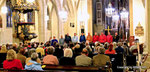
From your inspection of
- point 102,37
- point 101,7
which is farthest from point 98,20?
point 102,37

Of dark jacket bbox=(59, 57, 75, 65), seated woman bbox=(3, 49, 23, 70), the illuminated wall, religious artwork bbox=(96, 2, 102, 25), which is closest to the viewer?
seated woman bbox=(3, 49, 23, 70)

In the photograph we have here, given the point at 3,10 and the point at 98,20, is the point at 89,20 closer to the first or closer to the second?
the point at 98,20

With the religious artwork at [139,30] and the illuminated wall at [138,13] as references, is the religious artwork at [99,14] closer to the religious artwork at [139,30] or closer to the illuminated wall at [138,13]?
the illuminated wall at [138,13]

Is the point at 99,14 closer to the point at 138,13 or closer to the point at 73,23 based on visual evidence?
the point at 73,23

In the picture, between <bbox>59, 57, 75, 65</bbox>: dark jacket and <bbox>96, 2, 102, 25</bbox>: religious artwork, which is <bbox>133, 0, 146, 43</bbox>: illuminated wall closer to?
<bbox>96, 2, 102, 25</bbox>: religious artwork

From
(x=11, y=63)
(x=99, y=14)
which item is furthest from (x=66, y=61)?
(x=99, y=14)

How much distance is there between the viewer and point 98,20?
2658 centimetres

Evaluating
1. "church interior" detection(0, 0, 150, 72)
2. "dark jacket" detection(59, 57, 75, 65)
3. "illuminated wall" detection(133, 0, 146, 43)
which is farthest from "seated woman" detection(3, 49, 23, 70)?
"illuminated wall" detection(133, 0, 146, 43)

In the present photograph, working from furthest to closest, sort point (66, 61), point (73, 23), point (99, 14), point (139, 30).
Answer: point (99, 14) → point (73, 23) → point (139, 30) → point (66, 61)

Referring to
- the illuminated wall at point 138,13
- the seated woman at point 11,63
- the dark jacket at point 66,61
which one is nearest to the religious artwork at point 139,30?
the illuminated wall at point 138,13

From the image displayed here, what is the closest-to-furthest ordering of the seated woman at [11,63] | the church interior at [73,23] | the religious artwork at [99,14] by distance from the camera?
the seated woman at [11,63]
the church interior at [73,23]
the religious artwork at [99,14]

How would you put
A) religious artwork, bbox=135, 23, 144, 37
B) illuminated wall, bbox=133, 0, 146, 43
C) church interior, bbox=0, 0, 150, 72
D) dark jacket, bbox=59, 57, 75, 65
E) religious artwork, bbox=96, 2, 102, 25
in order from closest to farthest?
dark jacket, bbox=59, 57, 75, 65 → church interior, bbox=0, 0, 150, 72 → religious artwork, bbox=135, 23, 144, 37 → illuminated wall, bbox=133, 0, 146, 43 → religious artwork, bbox=96, 2, 102, 25

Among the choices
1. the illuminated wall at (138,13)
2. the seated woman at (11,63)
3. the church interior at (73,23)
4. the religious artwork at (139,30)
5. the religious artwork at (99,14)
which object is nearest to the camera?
the seated woman at (11,63)

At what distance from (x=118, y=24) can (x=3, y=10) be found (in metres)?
13.0
